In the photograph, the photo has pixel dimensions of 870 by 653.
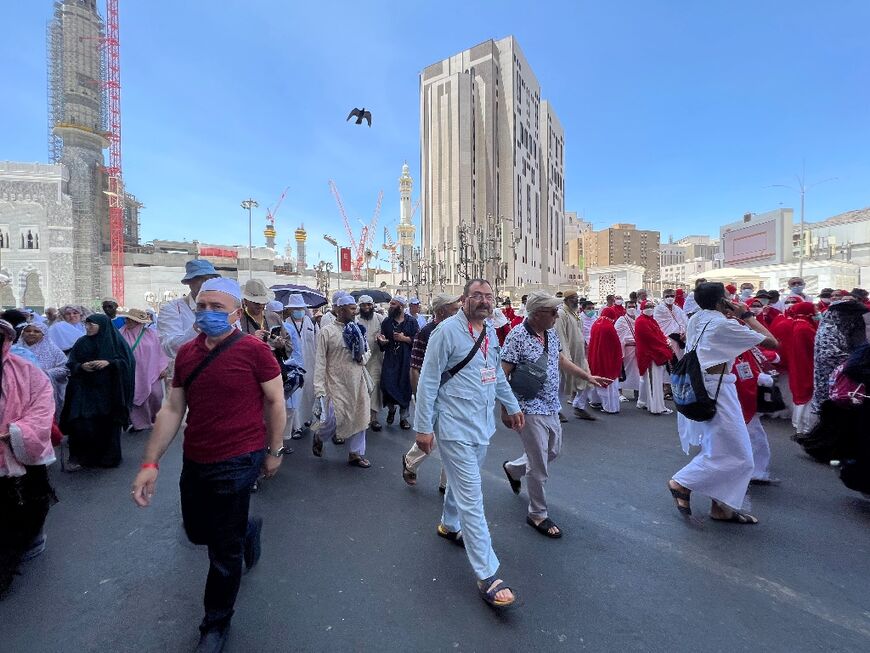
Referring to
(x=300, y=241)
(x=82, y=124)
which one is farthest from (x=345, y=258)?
(x=82, y=124)

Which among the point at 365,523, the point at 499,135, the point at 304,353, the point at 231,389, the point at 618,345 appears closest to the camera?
the point at 231,389

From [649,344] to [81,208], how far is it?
187ft

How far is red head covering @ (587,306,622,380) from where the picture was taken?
7.52 meters

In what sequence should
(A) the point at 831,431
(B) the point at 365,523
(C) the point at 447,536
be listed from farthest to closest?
(A) the point at 831,431 < (B) the point at 365,523 < (C) the point at 447,536

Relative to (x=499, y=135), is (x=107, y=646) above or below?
below

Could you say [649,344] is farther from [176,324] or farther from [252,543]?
[176,324]

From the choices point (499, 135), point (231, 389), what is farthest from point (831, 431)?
point (499, 135)

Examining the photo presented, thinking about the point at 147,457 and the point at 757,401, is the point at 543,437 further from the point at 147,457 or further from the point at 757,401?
the point at 147,457

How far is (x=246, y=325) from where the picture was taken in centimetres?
411

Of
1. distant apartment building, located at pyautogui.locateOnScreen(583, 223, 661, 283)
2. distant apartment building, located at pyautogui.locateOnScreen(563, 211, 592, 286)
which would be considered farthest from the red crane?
distant apartment building, located at pyautogui.locateOnScreen(583, 223, 661, 283)

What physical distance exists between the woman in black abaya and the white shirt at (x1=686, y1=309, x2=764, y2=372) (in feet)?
19.1

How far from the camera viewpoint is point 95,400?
16.2 ft

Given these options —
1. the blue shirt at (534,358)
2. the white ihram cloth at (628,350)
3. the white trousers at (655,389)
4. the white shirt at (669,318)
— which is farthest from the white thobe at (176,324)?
the white shirt at (669,318)

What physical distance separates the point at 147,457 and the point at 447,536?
6.70 ft
